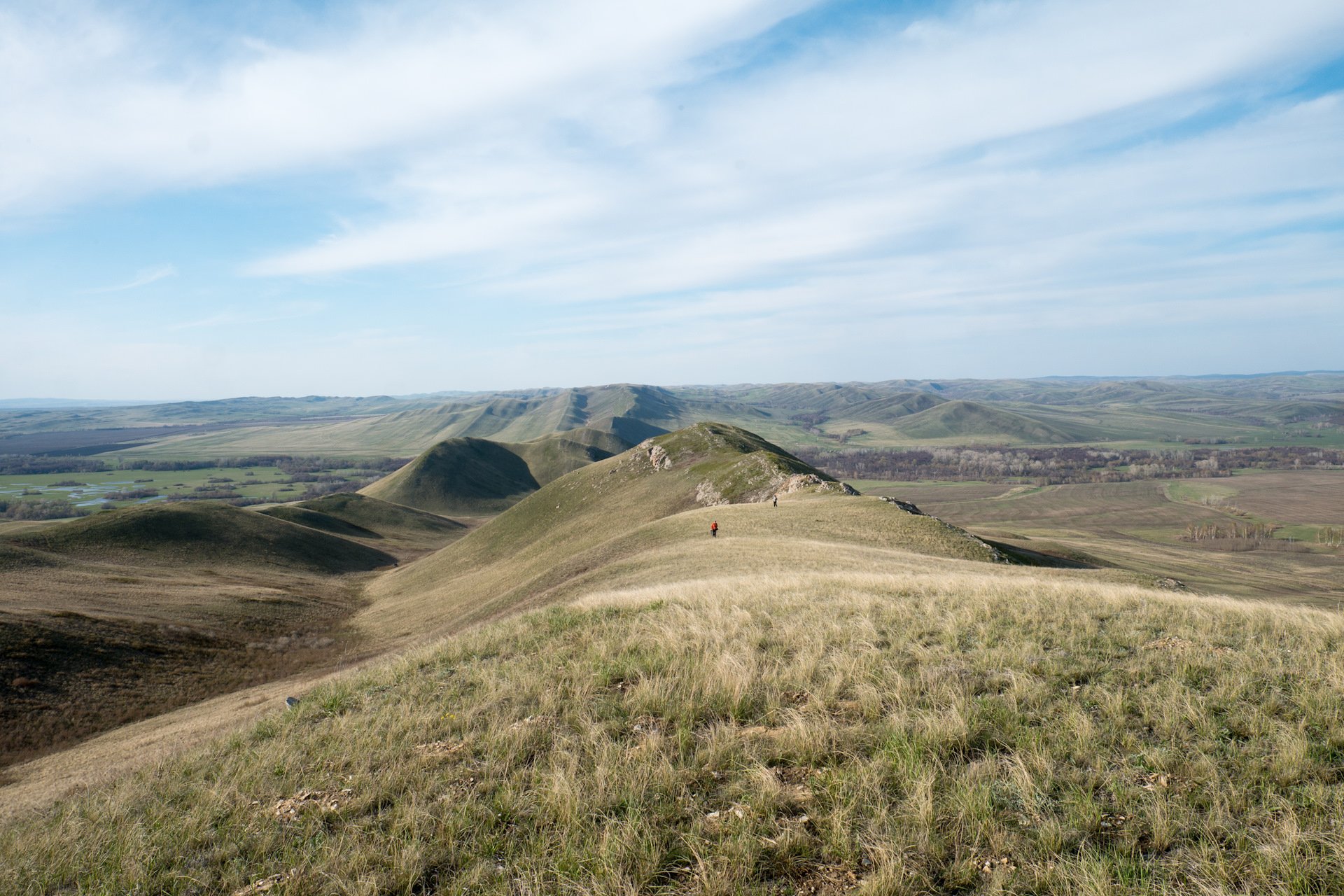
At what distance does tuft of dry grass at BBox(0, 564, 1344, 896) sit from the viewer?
5.20 meters

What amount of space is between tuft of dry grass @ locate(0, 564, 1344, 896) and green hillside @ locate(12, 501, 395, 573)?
280 ft

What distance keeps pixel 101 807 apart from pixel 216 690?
1439 inches

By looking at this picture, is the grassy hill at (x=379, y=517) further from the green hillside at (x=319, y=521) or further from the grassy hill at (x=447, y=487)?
the grassy hill at (x=447, y=487)

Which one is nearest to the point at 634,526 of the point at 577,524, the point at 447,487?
the point at 577,524

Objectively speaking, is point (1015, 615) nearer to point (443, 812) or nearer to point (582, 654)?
point (582, 654)

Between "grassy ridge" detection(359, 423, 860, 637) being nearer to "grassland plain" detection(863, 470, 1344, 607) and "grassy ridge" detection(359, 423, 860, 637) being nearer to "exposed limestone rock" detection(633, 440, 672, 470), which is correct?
"exposed limestone rock" detection(633, 440, 672, 470)

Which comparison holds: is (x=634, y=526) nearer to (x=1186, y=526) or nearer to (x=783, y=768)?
(x=783, y=768)

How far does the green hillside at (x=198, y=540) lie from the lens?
72.3 m

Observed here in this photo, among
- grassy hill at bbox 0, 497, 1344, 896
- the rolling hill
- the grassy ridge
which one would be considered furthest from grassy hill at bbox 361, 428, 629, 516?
grassy hill at bbox 0, 497, 1344, 896

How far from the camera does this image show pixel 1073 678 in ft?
29.4

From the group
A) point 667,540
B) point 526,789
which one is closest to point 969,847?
point 526,789

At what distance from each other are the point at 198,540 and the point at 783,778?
103 meters

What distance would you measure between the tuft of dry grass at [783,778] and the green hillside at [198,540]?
85.3m

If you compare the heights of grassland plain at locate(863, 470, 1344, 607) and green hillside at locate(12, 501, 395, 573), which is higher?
green hillside at locate(12, 501, 395, 573)
